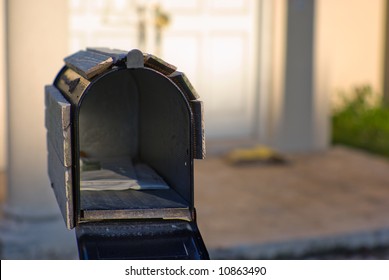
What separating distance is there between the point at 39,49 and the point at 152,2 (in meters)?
2.95

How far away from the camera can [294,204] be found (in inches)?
264

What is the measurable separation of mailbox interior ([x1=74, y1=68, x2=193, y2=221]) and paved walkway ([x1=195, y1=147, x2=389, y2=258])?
2.31 metres

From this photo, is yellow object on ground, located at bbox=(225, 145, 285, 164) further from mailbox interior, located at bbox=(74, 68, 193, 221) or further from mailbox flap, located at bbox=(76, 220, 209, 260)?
mailbox flap, located at bbox=(76, 220, 209, 260)

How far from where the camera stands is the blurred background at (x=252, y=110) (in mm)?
5480

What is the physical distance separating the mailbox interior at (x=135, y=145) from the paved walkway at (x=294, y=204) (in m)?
2.31

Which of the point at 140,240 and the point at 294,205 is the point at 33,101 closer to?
the point at 294,205

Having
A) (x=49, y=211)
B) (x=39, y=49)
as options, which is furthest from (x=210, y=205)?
(x=39, y=49)

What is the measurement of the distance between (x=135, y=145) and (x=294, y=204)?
11.8 ft

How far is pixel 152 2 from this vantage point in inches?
324

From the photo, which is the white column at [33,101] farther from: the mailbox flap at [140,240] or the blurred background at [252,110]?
the mailbox flap at [140,240]

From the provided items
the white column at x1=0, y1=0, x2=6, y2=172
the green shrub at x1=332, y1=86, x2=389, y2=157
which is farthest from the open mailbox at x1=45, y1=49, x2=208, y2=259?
the green shrub at x1=332, y1=86, x2=389, y2=157

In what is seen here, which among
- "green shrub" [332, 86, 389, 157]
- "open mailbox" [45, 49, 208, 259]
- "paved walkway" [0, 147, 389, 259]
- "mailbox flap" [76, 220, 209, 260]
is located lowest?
"paved walkway" [0, 147, 389, 259]

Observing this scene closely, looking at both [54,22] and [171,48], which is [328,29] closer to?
[171,48]

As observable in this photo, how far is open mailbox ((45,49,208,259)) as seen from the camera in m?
2.45
